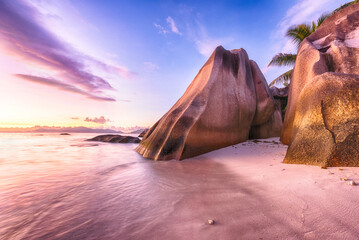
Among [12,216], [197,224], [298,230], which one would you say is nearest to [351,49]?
[298,230]

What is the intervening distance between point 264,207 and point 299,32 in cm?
1795

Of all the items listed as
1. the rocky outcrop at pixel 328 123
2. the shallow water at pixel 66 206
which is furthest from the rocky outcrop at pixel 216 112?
the rocky outcrop at pixel 328 123

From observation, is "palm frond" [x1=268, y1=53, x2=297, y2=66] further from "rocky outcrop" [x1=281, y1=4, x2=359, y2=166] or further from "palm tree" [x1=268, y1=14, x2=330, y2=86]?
"rocky outcrop" [x1=281, y1=4, x2=359, y2=166]

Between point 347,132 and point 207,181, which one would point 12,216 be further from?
point 347,132

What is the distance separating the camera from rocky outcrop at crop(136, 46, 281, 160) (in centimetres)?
410

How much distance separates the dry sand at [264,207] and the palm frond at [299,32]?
16.8 m

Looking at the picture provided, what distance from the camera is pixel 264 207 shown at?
1371 millimetres

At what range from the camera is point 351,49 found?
14.7 feet

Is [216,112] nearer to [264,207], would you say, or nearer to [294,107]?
[294,107]

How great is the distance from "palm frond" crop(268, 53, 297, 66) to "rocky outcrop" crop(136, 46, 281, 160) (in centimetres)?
1062

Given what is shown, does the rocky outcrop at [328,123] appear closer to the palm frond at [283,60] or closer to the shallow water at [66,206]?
the shallow water at [66,206]

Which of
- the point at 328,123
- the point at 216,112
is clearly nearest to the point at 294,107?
the point at 216,112

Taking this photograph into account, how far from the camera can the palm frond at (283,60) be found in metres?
14.5

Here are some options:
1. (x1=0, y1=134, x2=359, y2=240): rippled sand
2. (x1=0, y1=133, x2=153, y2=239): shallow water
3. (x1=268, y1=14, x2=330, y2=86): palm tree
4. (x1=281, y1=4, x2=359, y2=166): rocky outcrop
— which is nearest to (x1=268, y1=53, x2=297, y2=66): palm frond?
(x1=268, y1=14, x2=330, y2=86): palm tree
